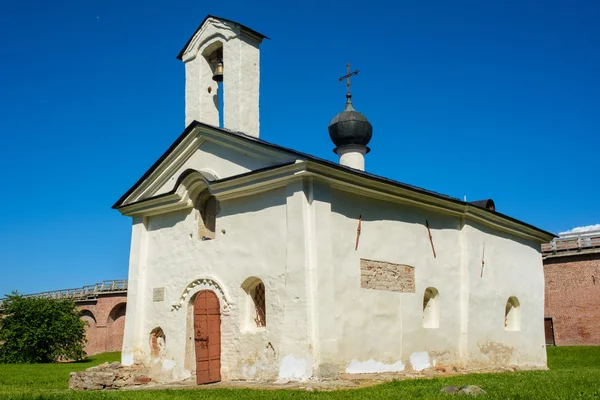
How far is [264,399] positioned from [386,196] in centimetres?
515

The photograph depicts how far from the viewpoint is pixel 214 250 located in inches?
498

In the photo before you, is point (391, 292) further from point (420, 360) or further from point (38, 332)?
point (38, 332)

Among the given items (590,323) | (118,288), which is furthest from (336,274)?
(118,288)

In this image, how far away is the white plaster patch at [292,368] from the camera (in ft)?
34.1

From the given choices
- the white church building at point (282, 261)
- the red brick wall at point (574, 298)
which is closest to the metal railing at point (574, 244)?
the red brick wall at point (574, 298)

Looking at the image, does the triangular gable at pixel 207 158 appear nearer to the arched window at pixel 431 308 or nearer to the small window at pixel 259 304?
the small window at pixel 259 304

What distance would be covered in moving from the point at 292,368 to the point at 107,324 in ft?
106

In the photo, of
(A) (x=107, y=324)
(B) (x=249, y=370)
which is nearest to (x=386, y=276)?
(B) (x=249, y=370)

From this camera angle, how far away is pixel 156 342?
13.9 metres

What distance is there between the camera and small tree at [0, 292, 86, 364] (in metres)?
30.2

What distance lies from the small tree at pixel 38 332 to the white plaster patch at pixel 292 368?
2343cm

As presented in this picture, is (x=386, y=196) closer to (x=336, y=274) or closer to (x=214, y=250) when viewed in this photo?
(x=336, y=274)

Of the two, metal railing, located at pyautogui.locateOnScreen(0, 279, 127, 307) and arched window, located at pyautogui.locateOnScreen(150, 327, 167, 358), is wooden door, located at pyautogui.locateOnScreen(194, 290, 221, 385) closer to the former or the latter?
arched window, located at pyautogui.locateOnScreen(150, 327, 167, 358)

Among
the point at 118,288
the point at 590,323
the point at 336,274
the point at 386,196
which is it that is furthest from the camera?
the point at 118,288
